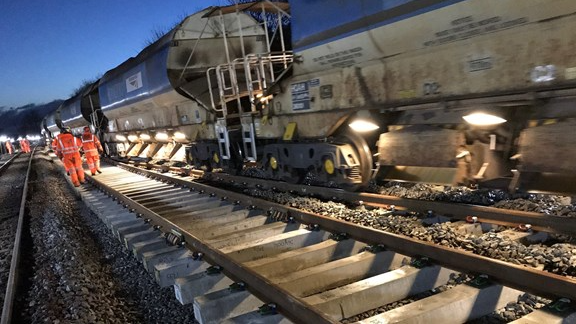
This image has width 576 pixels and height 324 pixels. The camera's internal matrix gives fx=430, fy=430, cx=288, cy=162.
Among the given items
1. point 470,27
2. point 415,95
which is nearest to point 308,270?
point 415,95

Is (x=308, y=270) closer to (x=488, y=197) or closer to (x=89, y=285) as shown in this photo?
(x=89, y=285)

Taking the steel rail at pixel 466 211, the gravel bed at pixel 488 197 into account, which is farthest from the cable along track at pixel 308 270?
the gravel bed at pixel 488 197

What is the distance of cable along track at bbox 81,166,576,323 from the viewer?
271 centimetres

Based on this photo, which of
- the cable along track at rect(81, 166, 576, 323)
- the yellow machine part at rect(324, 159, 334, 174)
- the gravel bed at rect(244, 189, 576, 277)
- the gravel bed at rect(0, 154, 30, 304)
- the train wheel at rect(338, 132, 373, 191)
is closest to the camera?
the cable along track at rect(81, 166, 576, 323)

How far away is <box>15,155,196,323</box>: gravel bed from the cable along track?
217 millimetres

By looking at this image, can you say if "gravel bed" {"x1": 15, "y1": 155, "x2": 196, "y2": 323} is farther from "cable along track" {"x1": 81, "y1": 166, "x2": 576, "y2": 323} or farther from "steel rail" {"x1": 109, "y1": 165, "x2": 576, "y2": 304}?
"steel rail" {"x1": 109, "y1": 165, "x2": 576, "y2": 304}

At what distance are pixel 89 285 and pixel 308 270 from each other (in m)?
2.42

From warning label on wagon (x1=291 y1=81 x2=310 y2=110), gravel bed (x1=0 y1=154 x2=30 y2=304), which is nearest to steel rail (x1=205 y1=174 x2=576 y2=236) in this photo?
warning label on wagon (x1=291 y1=81 x2=310 y2=110)

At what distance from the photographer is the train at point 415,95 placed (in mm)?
3648

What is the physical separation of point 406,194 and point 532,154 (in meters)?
2.09

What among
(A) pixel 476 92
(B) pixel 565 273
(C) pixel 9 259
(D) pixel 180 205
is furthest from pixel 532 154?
(C) pixel 9 259

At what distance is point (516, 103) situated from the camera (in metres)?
3.87

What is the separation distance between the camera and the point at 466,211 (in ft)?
14.3

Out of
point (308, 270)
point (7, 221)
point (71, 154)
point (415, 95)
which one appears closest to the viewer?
point (308, 270)
